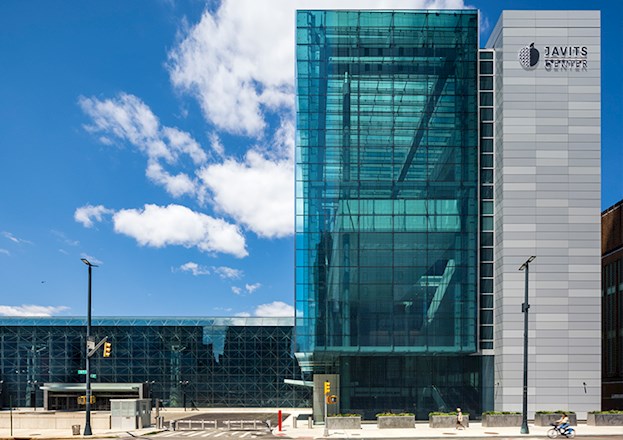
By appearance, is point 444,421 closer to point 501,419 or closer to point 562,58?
point 501,419

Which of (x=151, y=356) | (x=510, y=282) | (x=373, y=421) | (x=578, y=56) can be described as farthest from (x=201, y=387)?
(x=578, y=56)

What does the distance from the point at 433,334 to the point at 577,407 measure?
12.4 meters

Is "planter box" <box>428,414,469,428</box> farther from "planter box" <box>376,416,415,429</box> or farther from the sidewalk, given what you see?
"planter box" <box>376,416,415,429</box>

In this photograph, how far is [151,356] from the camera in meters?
90.1

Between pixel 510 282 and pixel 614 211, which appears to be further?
pixel 614 211

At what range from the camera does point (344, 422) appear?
1800 inches

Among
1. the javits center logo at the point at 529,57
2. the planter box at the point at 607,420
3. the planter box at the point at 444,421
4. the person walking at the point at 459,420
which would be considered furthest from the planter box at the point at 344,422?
the javits center logo at the point at 529,57

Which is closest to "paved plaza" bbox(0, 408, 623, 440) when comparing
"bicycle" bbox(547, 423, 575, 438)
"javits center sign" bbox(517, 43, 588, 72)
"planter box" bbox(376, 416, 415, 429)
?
"planter box" bbox(376, 416, 415, 429)

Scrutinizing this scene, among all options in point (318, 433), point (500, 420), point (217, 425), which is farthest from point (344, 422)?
point (500, 420)

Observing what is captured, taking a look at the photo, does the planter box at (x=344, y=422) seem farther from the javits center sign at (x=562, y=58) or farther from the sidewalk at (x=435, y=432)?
the javits center sign at (x=562, y=58)

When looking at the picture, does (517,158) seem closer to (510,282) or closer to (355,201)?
(510,282)

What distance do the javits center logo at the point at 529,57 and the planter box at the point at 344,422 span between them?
3133cm

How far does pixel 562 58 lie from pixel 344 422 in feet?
111

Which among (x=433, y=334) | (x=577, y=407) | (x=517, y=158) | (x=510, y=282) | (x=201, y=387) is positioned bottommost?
(x=201, y=387)
